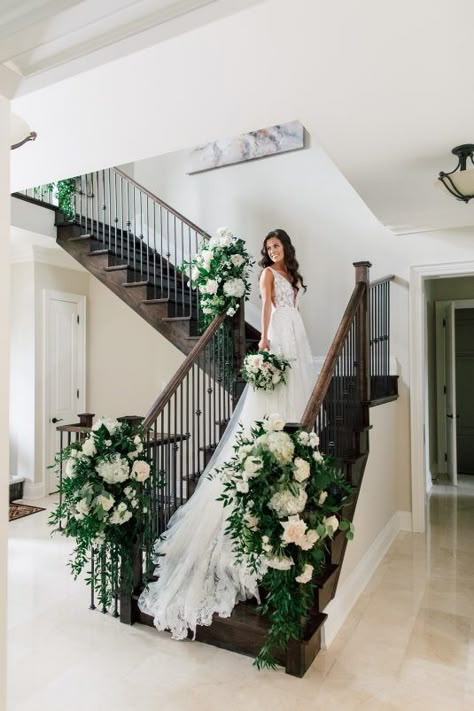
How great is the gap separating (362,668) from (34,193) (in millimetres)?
5187

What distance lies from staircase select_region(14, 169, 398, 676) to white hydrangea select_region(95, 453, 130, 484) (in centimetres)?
24

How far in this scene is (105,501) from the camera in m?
2.58

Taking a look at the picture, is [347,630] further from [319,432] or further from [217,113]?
[217,113]

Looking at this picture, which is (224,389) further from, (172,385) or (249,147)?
(249,147)

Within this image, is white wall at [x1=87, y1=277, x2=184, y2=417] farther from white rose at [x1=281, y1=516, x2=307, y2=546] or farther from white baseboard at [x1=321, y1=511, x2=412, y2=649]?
white rose at [x1=281, y1=516, x2=307, y2=546]

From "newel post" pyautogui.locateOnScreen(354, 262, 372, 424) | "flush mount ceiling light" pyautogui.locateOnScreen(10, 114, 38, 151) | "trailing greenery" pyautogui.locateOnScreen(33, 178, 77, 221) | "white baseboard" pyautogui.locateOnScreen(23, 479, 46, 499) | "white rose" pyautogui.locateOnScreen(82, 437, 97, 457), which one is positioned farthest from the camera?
"white baseboard" pyautogui.locateOnScreen(23, 479, 46, 499)

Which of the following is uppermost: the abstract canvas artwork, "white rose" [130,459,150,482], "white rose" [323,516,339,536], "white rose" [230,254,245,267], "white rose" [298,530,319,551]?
the abstract canvas artwork

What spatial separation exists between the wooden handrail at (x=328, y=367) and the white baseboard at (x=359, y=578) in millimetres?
1062

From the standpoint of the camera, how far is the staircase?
102 inches

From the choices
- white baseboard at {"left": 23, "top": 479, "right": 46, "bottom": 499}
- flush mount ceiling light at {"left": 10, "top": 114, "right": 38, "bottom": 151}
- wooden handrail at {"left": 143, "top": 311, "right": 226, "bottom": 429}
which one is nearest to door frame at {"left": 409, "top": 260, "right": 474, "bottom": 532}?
wooden handrail at {"left": 143, "top": 311, "right": 226, "bottom": 429}

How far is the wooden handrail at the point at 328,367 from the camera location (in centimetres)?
264

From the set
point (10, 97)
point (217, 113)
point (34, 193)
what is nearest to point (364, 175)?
point (217, 113)

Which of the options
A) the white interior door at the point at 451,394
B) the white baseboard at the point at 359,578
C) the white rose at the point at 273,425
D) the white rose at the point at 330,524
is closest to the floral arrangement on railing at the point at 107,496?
the white rose at the point at 273,425

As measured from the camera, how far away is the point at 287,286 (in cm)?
368
